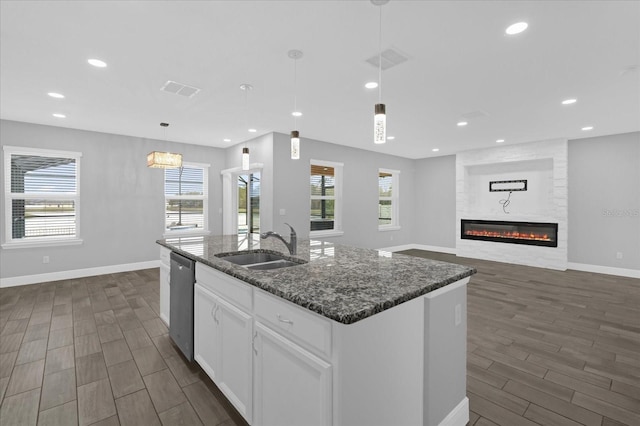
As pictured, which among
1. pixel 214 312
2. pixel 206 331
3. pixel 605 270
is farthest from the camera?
pixel 605 270

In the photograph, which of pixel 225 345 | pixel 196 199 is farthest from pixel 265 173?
pixel 225 345

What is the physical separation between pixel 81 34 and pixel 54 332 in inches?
109

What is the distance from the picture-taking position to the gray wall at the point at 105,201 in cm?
A: 483

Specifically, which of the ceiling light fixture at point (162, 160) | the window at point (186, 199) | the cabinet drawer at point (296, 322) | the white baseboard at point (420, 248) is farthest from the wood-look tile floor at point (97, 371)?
the white baseboard at point (420, 248)

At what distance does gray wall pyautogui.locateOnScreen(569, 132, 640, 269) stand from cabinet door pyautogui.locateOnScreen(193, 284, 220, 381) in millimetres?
6948

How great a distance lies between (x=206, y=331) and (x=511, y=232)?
22.2ft

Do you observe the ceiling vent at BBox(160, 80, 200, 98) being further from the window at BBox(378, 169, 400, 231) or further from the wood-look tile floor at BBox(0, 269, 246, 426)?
the window at BBox(378, 169, 400, 231)

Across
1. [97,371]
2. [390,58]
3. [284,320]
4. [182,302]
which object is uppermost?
[390,58]

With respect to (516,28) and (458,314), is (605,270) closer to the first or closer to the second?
(516,28)

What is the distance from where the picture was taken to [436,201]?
26.9 feet

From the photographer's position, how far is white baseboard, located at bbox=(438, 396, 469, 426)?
5.51 feet

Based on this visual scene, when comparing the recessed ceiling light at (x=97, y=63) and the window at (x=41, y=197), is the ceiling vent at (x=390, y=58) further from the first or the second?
the window at (x=41, y=197)

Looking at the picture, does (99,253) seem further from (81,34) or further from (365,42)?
(365,42)

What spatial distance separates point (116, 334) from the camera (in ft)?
9.75
